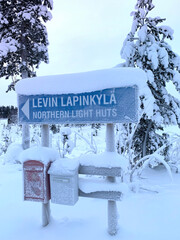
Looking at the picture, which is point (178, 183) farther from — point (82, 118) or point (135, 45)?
point (135, 45)

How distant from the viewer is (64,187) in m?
2.16

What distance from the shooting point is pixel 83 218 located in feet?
8.36

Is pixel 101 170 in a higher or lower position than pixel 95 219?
higher

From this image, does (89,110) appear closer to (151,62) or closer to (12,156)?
(151,62)

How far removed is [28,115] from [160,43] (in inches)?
166

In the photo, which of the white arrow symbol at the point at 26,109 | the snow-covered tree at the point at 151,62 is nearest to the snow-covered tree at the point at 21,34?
the snow-covered tree at the point at 151,62

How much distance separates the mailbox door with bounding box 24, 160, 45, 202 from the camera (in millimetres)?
2229

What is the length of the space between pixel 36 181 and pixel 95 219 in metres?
1.03

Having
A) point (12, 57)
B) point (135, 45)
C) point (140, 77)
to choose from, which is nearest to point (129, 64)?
point (135, 45)

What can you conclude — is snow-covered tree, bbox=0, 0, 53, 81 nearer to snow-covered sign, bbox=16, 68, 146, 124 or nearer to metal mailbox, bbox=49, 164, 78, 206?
snow-covered sign, bbox=16, 68, 146, 124

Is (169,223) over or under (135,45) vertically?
under

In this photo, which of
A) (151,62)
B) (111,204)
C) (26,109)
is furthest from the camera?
(151,62)

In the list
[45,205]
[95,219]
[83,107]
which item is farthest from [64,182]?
[83,107]

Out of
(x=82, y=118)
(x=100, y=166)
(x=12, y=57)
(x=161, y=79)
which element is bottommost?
(x=100, y=166)
